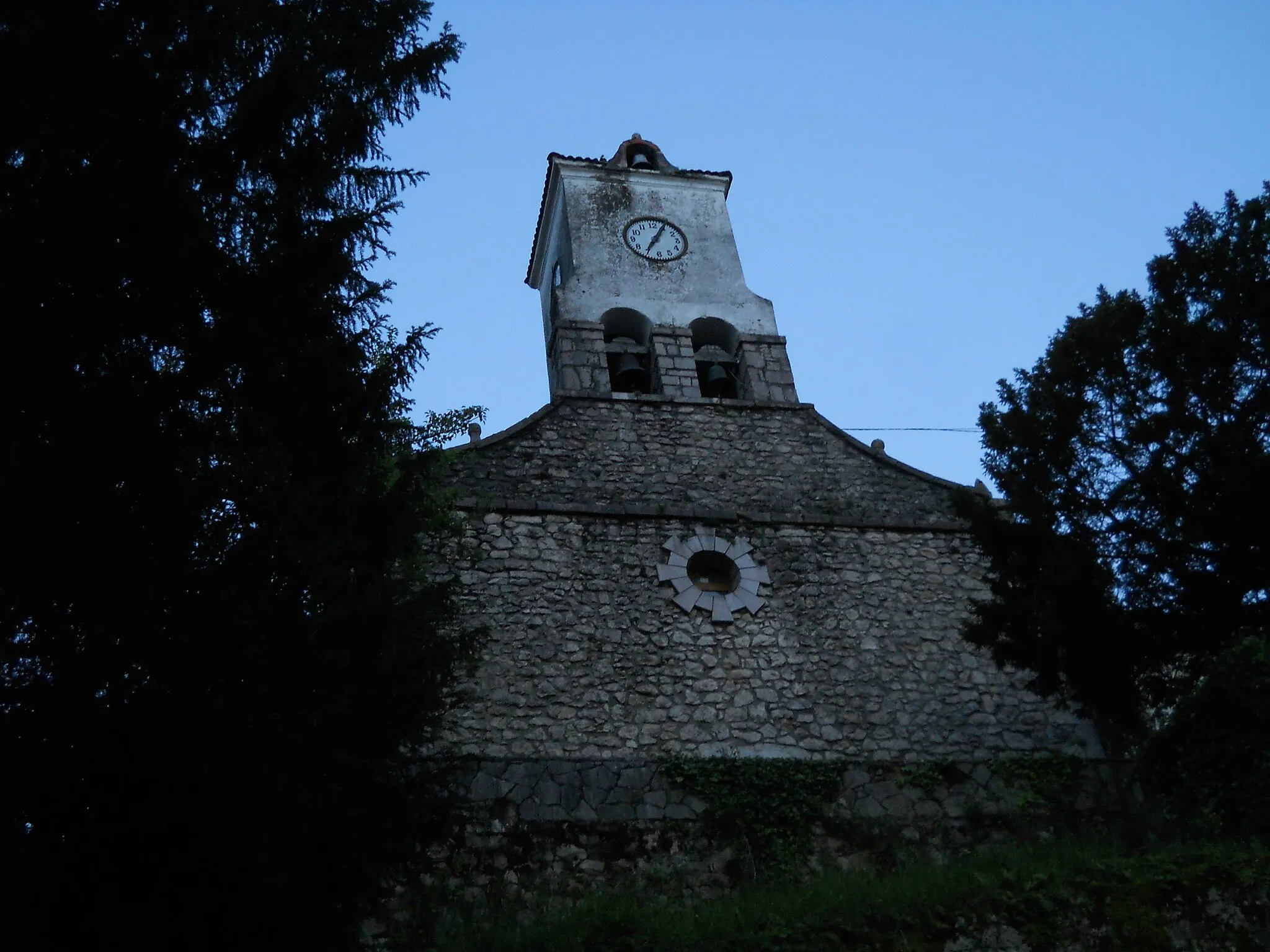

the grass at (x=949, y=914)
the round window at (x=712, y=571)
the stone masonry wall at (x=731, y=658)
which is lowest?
the grass at (x=949, y=914)

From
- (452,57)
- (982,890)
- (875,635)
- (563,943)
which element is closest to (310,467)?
(563,943)

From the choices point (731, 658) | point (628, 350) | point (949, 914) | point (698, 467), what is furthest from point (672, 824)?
point (628, 350)

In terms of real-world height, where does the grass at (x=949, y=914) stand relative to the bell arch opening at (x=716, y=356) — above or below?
below

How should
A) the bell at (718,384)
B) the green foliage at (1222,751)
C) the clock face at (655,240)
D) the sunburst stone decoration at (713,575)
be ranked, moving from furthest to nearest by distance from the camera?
the clock face at (655,240)
the bell at (718,384)
the sunburst stone decoration at (713,575)
the green foliage at (1222,751)

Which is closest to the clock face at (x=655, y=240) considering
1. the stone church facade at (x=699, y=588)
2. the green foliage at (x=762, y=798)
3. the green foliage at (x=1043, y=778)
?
the stone church facade at (x=699, y=588)

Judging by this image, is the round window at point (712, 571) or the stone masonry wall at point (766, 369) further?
the stone masonry wall at point (766, 369)

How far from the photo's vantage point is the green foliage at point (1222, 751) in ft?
25.1

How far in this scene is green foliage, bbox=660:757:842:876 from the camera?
31.6 feet

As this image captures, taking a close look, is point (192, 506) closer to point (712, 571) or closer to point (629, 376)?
point (712, 571)

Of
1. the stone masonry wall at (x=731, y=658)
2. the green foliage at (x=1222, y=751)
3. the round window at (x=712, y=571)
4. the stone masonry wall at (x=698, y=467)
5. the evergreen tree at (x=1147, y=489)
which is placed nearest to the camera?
the green foliage at (x=1222, y=751)

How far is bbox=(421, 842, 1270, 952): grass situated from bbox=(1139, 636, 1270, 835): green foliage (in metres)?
0.40

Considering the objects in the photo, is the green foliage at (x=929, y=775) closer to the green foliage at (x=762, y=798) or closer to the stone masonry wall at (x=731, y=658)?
the stone masonry wall at (x=731, y=658)

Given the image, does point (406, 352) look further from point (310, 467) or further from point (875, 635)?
point (875, 635)

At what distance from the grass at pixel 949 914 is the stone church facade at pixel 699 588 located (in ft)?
8.01
